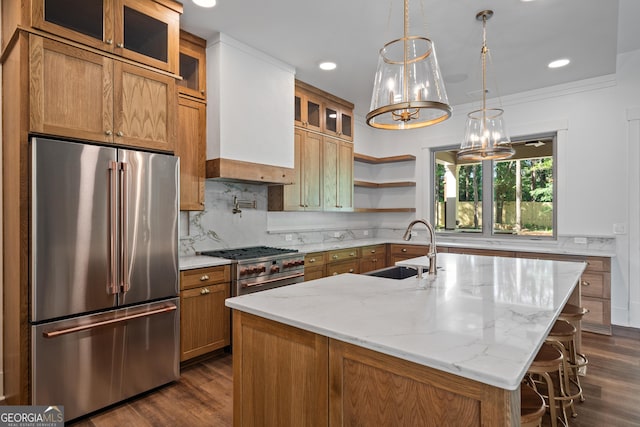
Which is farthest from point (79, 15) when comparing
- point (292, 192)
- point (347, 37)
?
point (292, 192)

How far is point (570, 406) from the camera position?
228 centimetres

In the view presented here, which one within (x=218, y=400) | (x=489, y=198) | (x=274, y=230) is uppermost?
(x=489, y=198)

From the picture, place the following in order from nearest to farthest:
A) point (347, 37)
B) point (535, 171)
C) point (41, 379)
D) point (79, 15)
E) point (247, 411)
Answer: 1. point (247, 411)
2. point (41, 379)
3. point (79, 15)
4. point (347, 37)
5. point (535, 171)

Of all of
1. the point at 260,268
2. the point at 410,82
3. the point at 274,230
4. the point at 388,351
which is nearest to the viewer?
the point at 388,351

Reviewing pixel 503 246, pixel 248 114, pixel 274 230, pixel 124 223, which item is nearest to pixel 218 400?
pixel 124 223

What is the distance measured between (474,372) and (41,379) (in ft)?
7.66

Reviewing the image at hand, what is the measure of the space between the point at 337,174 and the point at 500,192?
2353 mm

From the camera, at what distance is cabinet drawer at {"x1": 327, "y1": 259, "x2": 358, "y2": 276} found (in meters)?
4.28

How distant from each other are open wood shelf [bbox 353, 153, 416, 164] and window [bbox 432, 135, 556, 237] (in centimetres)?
42

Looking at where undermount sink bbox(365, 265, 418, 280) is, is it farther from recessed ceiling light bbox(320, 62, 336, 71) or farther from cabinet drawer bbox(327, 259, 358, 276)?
recessed ceiling light bbox(320, 62, 336, 71)

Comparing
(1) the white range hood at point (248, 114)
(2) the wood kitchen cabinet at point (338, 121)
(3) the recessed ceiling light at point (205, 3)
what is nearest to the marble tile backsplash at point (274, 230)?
(1) the white range hood at point (248, 114)

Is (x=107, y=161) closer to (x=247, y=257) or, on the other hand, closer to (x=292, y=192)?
(x=247, y=257)

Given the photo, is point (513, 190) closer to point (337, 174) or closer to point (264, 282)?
point (337, 174)

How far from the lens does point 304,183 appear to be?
4324 mm
